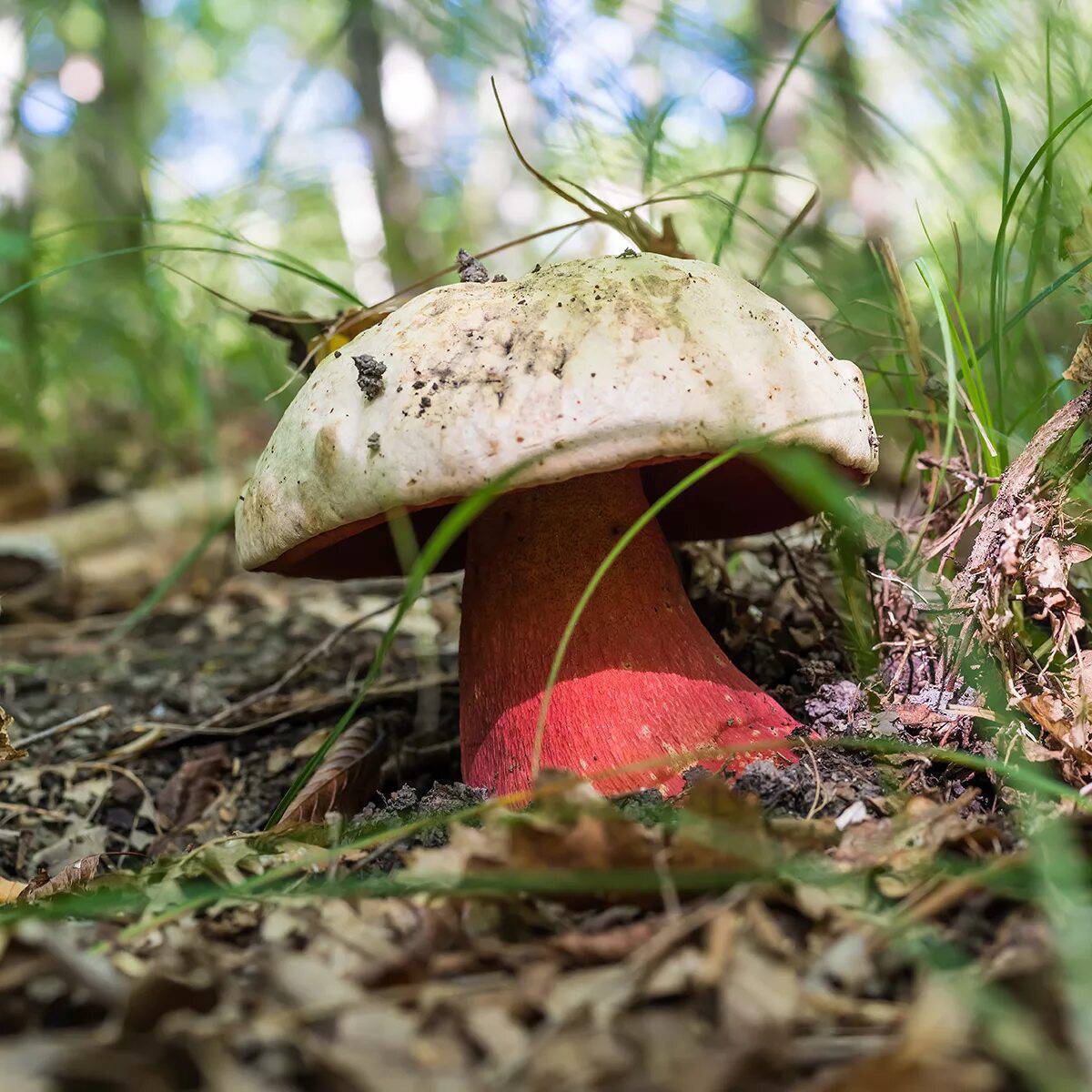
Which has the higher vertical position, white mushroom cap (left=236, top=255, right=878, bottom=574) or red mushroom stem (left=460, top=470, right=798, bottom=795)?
white mushroom cap (left=236, top=255, right=878, bottom=574)

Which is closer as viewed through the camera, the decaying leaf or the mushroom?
the mushroom

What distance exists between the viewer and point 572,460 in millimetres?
1557

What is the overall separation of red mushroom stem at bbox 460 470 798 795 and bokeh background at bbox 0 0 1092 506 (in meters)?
0.74

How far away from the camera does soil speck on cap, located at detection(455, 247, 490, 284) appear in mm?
1985

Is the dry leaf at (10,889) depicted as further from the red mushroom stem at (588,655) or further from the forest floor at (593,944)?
the red mushroom stem at (588,655)

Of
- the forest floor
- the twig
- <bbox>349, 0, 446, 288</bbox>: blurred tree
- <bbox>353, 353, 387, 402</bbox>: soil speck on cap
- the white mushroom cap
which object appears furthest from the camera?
<bbox>349, 0, 446, 288</bbox>: blurred tree

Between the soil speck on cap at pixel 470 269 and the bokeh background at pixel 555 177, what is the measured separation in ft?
1.58

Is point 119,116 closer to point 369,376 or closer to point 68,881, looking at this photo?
point 369,376

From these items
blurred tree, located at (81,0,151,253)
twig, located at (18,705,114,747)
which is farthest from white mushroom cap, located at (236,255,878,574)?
blurred tree, located at (81,0,151,253)

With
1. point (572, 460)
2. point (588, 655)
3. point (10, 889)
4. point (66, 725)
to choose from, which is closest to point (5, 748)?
point (10, 889)

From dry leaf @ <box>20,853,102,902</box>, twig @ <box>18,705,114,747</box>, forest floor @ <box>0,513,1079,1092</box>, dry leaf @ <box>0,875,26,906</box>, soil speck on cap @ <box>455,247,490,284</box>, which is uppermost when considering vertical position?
soil speck on cap @ <box>455,247,490,284</box>

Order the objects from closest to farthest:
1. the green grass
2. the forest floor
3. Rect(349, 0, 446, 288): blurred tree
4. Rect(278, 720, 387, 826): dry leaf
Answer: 1. the forest floor
2. the green grass
3. Rect(278, 720, 387, 826): dry leaf
4. Rect(349, 0, 446, 288): blurred tree

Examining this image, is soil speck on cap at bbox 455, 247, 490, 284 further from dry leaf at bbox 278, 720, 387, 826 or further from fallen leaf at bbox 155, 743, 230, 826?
fallen leaf at bbox 155, 743, 230, 826

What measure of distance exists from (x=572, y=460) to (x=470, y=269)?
68 cm
